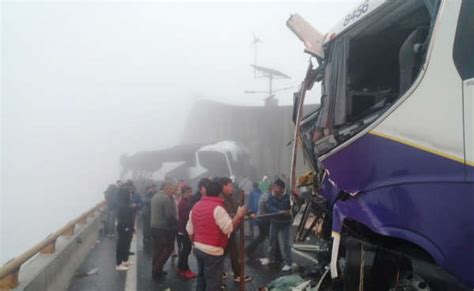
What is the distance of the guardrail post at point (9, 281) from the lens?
476cm

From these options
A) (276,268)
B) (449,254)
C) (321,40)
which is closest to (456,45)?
(449,254)

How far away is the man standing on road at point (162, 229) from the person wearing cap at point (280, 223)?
6.86 feet

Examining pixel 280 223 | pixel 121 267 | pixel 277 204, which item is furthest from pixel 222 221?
pixel 121 267

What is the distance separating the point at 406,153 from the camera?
3100 millimetres

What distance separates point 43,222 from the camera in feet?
565

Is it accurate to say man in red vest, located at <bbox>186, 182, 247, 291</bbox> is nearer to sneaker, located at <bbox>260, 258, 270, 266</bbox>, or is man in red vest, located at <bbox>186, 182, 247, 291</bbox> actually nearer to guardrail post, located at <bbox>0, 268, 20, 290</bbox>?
guardrail post, located at <bbox>0, 268, 20, 290</bbox>

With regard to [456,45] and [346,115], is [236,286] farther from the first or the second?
[456,45]

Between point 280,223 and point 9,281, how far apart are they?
17.7ft

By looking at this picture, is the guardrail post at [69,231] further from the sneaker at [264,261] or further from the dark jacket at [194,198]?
the sneaker at [264,261]

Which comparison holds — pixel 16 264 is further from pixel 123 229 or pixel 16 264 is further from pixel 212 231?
pixel 123 229

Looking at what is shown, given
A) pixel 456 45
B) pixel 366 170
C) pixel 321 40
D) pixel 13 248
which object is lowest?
pixel 13 248

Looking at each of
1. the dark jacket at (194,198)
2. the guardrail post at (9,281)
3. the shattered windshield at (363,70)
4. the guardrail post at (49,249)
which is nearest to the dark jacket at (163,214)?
the dark jacket at (194,198)

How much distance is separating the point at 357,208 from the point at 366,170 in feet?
1.21

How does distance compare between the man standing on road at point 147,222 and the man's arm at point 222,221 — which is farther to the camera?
the man standing on road at point 147,222
